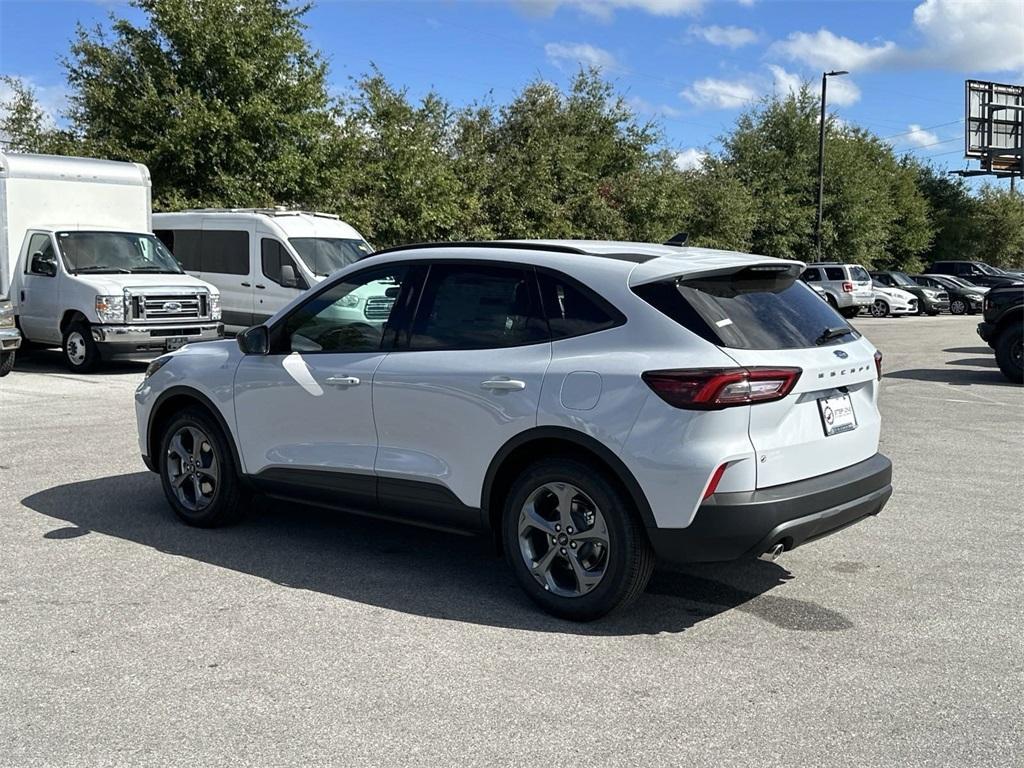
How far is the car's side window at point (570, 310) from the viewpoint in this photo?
15.4ft

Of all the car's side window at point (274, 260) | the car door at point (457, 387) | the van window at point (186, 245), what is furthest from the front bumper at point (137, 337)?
the car door at point (457, 387)

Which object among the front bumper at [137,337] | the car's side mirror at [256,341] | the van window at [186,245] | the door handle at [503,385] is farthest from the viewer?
the van window at [186,245]

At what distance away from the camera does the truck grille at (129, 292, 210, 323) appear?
1470 cm

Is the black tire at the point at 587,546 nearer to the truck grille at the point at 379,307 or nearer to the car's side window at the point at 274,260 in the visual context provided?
the truck grille at the point at 379,307

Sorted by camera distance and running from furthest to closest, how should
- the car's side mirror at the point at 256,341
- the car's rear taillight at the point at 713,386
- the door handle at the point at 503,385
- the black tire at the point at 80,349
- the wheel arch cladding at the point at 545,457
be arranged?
the black tire at the point at 80,349 < the car's side mirror at the point at 256,341 < the door handle at the point at 503,385 < the wheel arch cladding at the point at 545,457 < the car's rear taillight at the point at 713,386

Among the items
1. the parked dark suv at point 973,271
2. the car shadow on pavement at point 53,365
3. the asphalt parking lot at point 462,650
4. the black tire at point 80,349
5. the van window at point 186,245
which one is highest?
the parked dark suv at point 973,271

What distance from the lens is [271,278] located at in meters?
18.0

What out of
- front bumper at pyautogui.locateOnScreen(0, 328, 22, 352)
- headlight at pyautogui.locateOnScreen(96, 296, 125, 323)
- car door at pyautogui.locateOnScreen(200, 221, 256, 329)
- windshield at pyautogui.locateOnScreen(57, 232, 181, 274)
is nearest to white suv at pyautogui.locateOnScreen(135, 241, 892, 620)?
front bumper at pyautogui.locateOnScreen(0, 328, 22, 352)

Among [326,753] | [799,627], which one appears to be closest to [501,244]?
[799,627]

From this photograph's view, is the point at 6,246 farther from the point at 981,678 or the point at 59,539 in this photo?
the point at 981,678

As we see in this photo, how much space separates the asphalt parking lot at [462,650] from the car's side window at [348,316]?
3.81 feet

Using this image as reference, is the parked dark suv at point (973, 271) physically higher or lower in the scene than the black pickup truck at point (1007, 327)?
higher

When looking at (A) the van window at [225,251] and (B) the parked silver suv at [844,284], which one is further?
(B) the parked silver suv at [844,284]

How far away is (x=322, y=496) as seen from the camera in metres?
5.66
